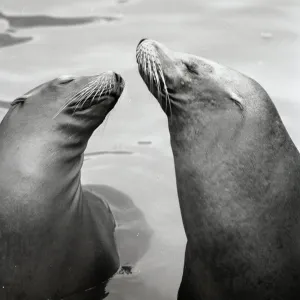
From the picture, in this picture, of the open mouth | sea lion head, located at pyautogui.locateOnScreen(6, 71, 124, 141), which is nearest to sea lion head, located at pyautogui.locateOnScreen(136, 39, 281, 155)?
the open mouth

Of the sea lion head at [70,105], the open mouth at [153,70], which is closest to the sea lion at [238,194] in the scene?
the open mouth at [153,70]

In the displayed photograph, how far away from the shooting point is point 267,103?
7.06m

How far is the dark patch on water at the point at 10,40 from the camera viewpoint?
472 inches

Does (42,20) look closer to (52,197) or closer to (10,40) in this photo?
(10,40)

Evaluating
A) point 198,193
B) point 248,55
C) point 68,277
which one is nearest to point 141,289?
point 68,277

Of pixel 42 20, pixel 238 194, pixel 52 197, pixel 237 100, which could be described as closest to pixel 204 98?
pixel 237 100

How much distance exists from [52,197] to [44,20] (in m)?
5.44

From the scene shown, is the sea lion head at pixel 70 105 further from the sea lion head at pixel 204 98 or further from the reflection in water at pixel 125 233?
the reflection in water at pixel 125 233

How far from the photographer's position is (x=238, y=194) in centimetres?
693

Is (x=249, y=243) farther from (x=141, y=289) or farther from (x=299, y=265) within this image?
(x=141, y=289)

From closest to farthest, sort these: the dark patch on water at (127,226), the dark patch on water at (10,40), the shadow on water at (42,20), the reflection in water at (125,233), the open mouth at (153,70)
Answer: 1. the open mouth at (153,70)
2. the reflection in water at (125,233)
3. the dark patch on water at (127,226)
4. the dark patch on water at (10,40)
5. the shadow on water at (42,20)

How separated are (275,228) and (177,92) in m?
1.15

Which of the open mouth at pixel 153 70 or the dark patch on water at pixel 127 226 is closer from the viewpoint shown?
the open mouth at pixel 153 70

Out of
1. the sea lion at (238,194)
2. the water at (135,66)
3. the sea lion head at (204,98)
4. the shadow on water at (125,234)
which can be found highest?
the sea lion head at (204,98)
